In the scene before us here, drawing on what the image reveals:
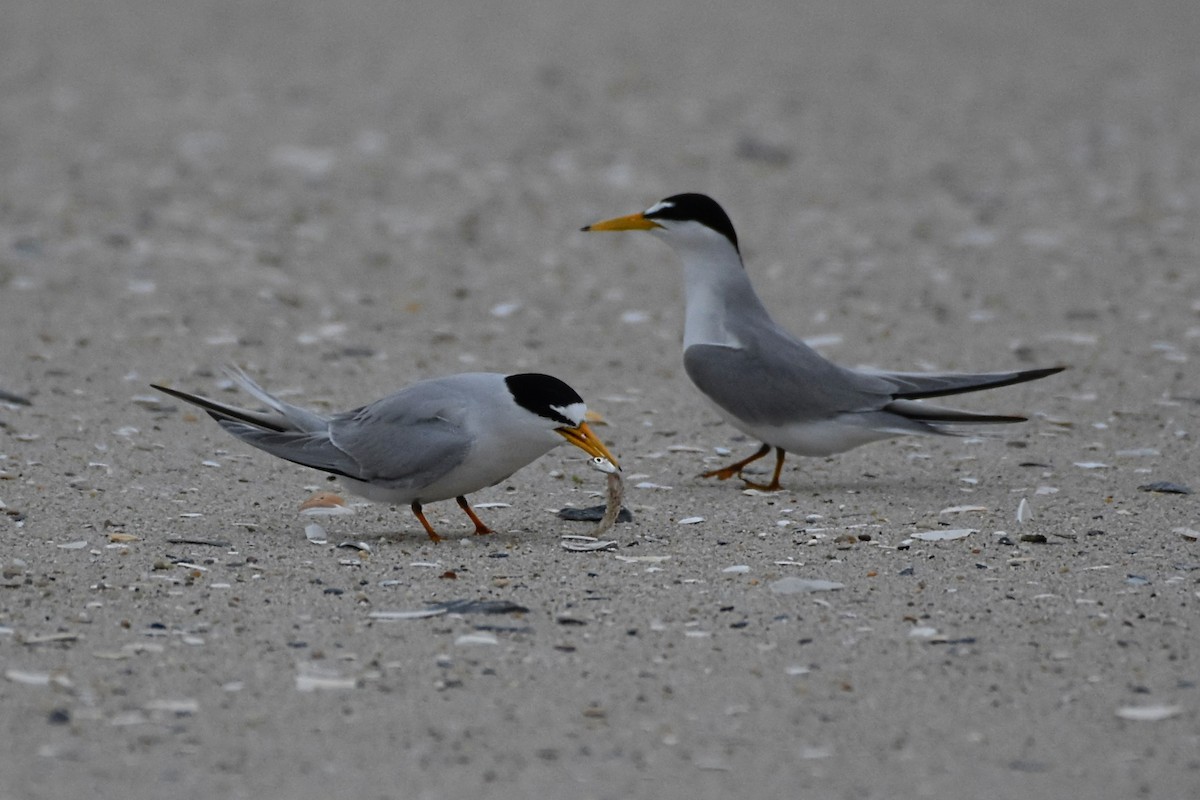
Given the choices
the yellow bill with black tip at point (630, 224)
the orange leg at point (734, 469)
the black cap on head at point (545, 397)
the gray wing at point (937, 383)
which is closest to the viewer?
the black cap on head at point (545, 397)

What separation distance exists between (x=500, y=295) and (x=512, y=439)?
3606 mm

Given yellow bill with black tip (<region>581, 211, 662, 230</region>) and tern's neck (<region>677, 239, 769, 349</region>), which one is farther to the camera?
yellow bill with black tip (<region>581, 211, 662, 230</region>)

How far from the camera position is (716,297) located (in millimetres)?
5930

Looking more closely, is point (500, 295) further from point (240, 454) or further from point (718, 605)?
point (718, 605)

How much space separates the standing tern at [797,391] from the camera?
5.55 meters

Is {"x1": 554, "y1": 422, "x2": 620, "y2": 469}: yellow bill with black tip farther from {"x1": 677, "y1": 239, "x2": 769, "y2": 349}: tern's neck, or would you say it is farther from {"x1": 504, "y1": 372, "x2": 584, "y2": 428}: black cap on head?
{"x1": 677, "y1": 239, "x2": 769, "y2": 349}: tern's neck

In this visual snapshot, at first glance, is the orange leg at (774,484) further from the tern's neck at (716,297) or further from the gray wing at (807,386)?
the tern's neck at (716,297)

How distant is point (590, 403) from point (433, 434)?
196 cm

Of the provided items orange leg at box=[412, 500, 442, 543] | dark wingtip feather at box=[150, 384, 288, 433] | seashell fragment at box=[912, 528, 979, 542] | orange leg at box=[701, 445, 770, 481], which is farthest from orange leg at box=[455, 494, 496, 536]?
seashell fragment at box=[912, 528, 979, 542]

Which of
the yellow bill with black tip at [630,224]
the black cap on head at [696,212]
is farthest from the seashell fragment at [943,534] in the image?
the yellow bill with black tip at [630,224]

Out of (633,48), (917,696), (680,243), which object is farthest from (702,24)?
(917,696)

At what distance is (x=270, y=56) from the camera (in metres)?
14.1

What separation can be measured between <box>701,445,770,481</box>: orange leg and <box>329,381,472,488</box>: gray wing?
1.20m

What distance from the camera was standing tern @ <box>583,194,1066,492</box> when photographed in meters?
5.55
